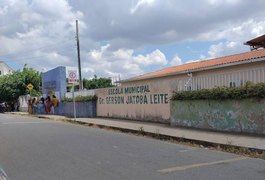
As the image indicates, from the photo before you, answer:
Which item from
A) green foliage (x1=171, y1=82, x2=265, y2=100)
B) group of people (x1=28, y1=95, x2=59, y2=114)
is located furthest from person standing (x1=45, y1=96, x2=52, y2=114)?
green foliage (x1=171, y1=82, x2=265, y2=100)

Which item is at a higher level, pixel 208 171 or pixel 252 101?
pixel 252 101

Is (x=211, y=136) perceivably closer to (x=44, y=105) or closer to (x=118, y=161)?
(x=118, y=161)

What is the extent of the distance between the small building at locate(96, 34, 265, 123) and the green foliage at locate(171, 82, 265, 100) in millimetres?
524

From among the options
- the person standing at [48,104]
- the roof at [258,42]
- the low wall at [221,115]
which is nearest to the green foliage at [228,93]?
the low wall at [221,115]

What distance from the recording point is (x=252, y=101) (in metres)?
13.3

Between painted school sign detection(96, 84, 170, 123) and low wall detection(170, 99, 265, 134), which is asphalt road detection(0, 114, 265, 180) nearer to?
low wall detection(170, 99, 265, 134)

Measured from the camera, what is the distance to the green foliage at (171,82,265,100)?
515 inches

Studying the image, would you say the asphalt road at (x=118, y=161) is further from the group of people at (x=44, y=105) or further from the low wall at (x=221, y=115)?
the group of people at (x=44, y=105)

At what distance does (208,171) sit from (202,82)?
8235 mm

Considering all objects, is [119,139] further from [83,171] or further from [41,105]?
[41,105]

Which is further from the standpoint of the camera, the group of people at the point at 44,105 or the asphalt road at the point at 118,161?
the group of people at the point at 44,105

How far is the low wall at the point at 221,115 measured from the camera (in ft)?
43.3

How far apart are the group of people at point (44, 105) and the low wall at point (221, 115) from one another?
1960 centimetres

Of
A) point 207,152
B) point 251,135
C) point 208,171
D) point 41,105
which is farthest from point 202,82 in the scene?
point 41,105
